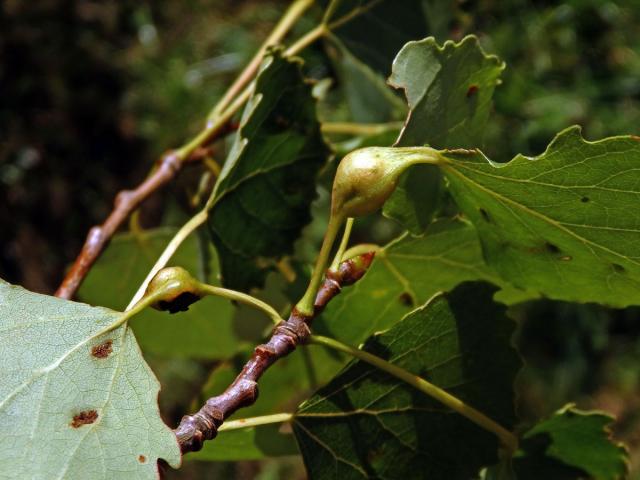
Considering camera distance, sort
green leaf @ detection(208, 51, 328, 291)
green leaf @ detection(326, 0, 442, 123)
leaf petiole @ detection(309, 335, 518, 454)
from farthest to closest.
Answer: green leaf @ detection(326, 0, 442, 123) < green leaf @ detection(208, 51, 328, 291) < leaf petiole @ detection(309, 335, 518, 454)

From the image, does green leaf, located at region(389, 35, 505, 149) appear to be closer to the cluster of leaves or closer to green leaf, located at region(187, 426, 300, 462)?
the cluster of leaves

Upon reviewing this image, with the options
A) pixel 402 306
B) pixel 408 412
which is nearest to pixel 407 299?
pixel 402 306

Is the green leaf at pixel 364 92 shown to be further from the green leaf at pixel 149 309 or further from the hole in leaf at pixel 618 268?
the hole in leaf at pixel 618 268

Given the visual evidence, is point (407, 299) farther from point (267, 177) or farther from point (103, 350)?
point (103, 350)

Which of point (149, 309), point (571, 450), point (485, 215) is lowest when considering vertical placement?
point (571, 450)

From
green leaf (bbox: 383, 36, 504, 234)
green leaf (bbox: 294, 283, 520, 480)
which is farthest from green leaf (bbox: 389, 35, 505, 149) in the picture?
green leaf (bbox: 294, 283, 520, 480)

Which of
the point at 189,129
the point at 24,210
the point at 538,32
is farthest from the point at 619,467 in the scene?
the point at 24,210
